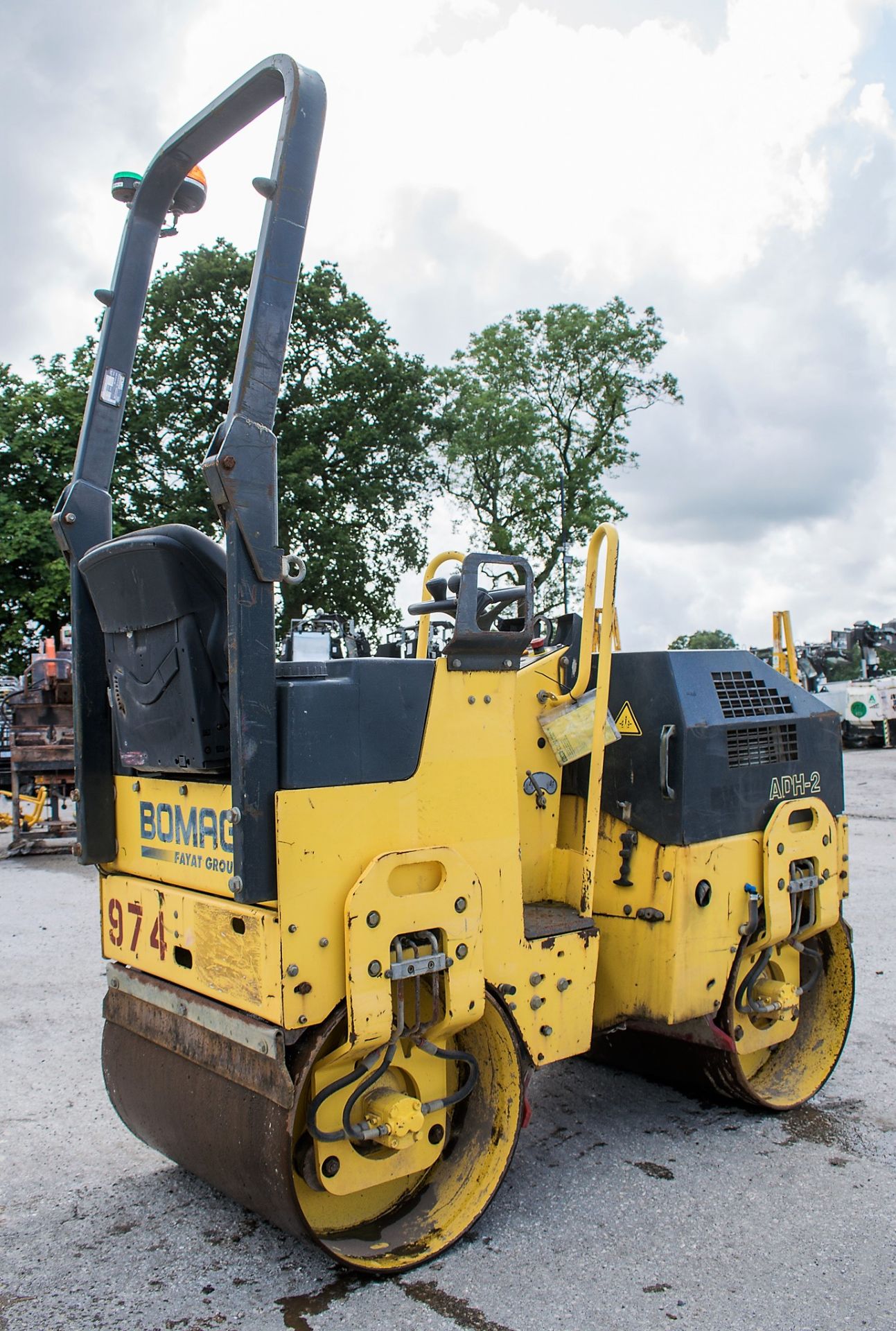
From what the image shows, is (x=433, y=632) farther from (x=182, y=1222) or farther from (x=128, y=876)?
(x=182, y=1222)

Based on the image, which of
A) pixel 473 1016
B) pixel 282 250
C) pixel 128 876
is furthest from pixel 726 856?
pixel 282 250

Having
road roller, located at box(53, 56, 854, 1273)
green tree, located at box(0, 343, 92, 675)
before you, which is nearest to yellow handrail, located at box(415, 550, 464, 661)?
road roller, located at box(53, 56, 854, 1273)

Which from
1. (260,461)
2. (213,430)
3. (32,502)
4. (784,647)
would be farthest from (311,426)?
(260,461)

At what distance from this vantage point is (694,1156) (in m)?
3.84

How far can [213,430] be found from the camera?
74.6 feet

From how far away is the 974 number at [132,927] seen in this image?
326 centimetres

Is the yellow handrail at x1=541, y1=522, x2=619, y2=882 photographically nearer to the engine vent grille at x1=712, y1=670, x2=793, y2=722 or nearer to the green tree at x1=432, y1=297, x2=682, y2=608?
the engine vent grille at x1=712, y1=670, x2=793, y2=722

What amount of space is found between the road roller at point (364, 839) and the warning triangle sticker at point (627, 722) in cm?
1

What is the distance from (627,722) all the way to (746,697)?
0.53 metres

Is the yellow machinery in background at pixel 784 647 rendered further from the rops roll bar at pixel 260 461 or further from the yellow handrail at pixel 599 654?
the rops roll bar at pixel 260 461

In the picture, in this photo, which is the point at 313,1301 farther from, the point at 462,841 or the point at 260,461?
the point at 260,461

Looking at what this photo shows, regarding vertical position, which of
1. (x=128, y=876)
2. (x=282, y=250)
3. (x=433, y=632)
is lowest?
(x=128, y=876)

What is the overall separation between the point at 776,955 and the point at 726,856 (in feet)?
2.46

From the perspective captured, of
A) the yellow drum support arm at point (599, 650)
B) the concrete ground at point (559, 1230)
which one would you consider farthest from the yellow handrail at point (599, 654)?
the concrete ground at point (559, 1230)
